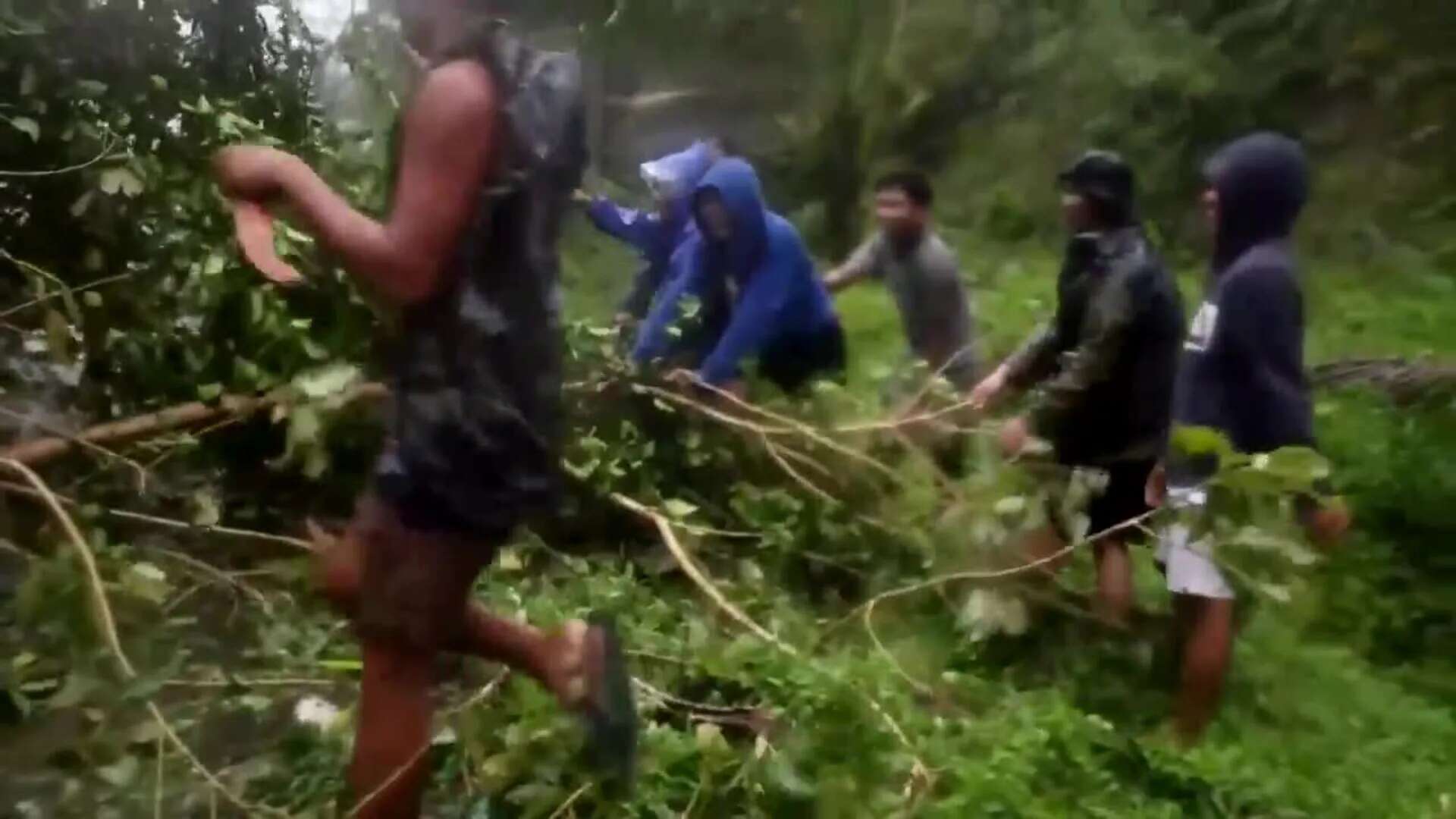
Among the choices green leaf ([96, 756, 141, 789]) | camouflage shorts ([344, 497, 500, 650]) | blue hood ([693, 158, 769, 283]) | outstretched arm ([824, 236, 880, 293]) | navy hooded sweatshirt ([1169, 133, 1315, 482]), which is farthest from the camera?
outstretched arm ([824, 236, 880, 293])

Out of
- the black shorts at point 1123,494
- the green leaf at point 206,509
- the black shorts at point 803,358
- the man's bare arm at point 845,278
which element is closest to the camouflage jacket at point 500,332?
the green leaf at point 206,509

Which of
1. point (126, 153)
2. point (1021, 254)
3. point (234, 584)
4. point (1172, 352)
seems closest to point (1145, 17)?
point (1021, 254)

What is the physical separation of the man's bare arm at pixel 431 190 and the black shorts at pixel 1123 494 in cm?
120

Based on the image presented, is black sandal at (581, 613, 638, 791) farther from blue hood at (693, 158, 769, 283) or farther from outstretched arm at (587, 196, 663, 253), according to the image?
blue hood at (693, 158, 769, 283)

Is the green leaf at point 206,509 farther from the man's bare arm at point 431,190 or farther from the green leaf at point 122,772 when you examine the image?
the man's bare arm at point 431,190

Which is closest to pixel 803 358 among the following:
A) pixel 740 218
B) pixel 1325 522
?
pixel 740 218

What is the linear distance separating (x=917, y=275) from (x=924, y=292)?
0.03 m

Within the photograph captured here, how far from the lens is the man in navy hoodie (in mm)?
1818

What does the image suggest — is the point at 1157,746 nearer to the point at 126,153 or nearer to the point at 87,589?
the point at 87,589

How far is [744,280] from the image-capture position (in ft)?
7.41

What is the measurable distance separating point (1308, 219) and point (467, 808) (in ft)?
5.73

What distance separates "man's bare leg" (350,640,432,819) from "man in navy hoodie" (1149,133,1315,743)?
3.34 ft

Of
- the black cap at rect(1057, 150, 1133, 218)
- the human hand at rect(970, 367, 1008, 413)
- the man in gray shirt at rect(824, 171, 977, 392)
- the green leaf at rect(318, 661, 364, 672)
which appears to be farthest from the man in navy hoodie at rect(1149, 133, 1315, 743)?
the green leaf at rect(318, 661, 364, 672)

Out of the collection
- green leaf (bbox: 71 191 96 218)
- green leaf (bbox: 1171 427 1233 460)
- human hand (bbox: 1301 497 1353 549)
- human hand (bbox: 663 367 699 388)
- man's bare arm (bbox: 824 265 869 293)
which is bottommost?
human hand (bbox: 1301 497 1353 549)
